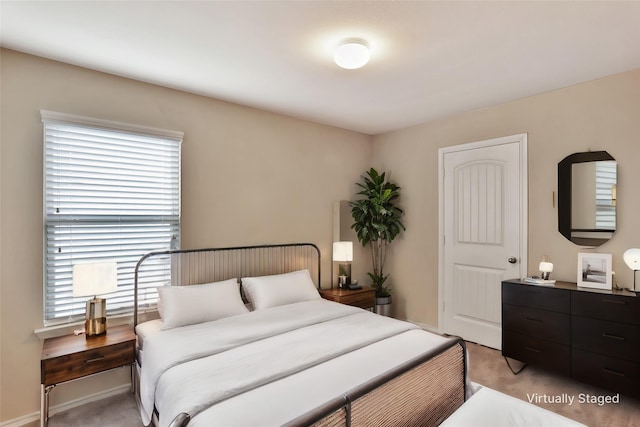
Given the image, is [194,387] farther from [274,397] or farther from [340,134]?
[340,134]

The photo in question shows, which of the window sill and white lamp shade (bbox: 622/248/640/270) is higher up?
white lamp shade (bbox: 622/248/640/270)

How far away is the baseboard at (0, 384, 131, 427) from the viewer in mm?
2332

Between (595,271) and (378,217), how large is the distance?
7.40 ft

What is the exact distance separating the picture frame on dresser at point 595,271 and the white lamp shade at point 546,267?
22 cm

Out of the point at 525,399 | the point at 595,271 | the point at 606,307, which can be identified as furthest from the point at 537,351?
the point at 595,271

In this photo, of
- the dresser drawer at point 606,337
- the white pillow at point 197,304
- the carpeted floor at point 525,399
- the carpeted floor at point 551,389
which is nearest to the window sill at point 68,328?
the white pillow at point 197,304

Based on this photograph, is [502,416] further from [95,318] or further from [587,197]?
[95,318]

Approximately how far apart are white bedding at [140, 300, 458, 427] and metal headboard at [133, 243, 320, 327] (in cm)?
63

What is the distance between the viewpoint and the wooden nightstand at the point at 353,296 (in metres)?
3.75

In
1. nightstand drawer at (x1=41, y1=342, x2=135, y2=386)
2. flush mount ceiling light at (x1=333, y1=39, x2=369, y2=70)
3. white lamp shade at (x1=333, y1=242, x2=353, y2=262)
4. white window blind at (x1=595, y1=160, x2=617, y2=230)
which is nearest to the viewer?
nightstand drawer at (x1=41, y1=342, x2=135, y2=386)

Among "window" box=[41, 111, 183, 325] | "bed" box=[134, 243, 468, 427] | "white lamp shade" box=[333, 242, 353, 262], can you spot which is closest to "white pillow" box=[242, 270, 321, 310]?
"bed" box=[134, 243, 468, 427]

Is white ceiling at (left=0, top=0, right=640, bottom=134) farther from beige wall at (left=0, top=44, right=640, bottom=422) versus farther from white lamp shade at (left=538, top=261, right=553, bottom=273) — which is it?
white lamp shade at (left=538, top=261, right=553, bottom=273)

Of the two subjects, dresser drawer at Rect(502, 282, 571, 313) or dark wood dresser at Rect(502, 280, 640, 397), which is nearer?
dark wood dresser at Rect(502, 280, 640, 397)

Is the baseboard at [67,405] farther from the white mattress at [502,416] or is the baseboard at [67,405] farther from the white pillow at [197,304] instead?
the white mattress at [502,416]
